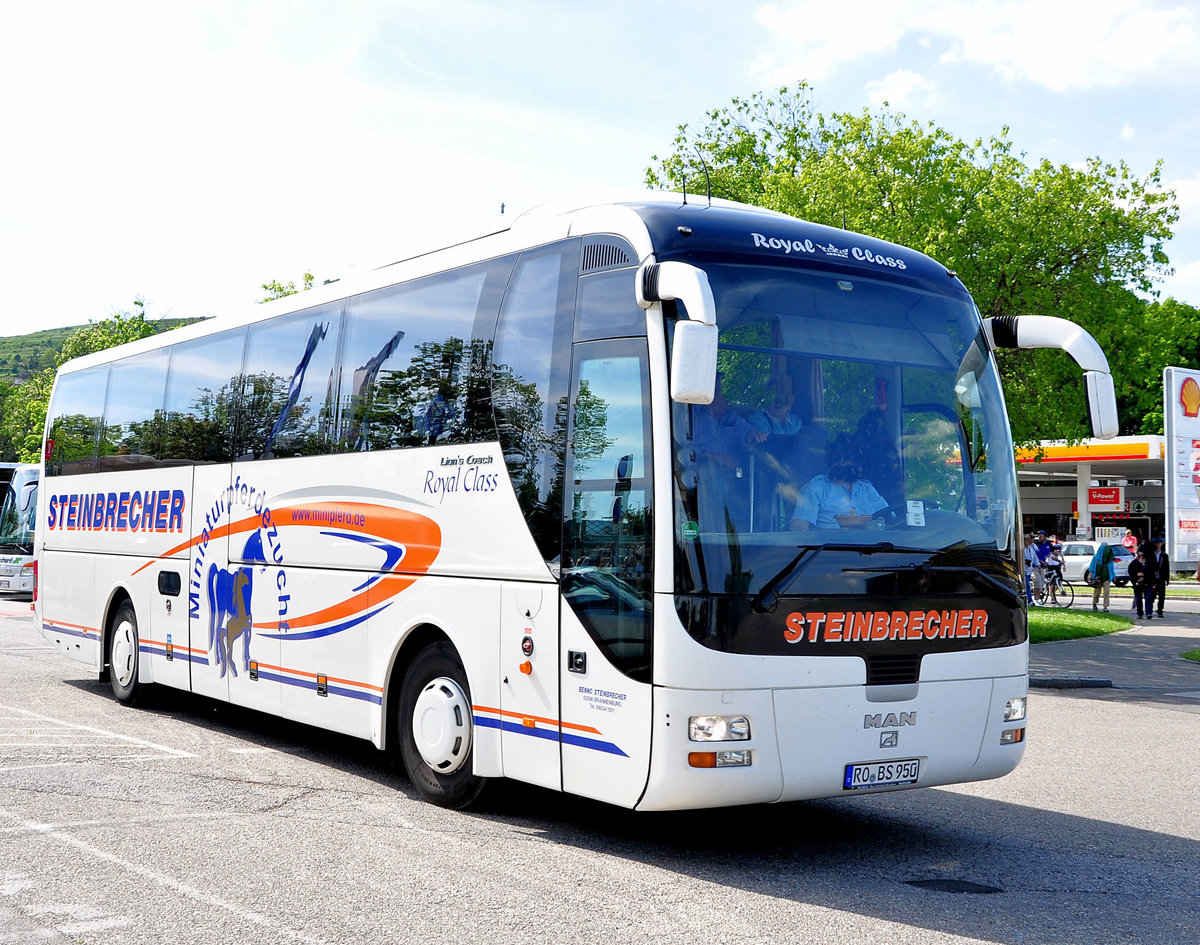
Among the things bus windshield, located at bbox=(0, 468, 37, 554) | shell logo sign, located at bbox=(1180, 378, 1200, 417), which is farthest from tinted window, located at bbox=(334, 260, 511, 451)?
bus windshield, located at bbox=(0, 468, 37, 554)

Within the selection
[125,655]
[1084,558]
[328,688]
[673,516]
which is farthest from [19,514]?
[1084,558]

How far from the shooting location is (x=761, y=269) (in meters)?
7.05

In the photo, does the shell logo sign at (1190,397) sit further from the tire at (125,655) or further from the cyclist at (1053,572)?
the tire at (125,655)

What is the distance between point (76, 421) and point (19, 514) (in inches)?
723

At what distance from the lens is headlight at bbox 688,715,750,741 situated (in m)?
6.33

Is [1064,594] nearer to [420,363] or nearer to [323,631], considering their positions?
[323,631]

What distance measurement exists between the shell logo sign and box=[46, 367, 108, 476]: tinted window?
18190 millimetres

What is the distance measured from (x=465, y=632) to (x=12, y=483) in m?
26.6

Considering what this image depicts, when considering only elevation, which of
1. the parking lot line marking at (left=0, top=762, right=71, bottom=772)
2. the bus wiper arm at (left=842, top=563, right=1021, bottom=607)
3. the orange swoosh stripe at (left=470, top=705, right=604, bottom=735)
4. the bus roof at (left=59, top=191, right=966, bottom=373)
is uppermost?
the bus roof at (left=59, top=191, right=966, bottom=373)

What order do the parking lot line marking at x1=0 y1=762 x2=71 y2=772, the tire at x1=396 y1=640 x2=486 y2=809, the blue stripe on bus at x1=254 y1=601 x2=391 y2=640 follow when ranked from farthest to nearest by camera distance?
the parking lot line marking at x1=0 y1=762 x2=71 y2=772 → the blue stripe on bus at x1=254 y1=601 x2=391 y2=640 → the tire at x1=396 y1=640 x2=486 y2=809

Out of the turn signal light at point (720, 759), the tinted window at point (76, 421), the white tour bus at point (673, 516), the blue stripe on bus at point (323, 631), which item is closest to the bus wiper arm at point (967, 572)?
the white tour bus at point (673, 516)

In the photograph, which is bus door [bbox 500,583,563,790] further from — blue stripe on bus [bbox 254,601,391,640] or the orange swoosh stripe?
blue stripe on bus [bbox 254,601,391,640]

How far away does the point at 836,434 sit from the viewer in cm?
691

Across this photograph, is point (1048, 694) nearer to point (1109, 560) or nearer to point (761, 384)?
point (761, 384)
